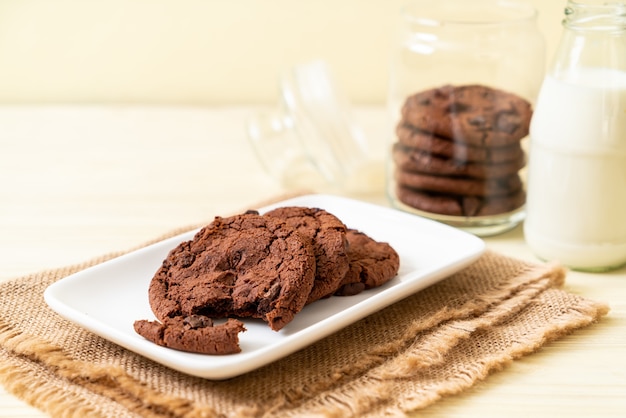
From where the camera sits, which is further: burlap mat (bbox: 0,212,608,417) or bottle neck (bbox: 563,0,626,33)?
bottle neck (bbox: 563,0,626,33)

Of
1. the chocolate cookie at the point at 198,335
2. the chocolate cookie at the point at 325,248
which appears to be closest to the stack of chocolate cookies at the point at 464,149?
the chocolate cookie at the point at 325,248

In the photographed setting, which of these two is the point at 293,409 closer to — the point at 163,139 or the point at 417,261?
the point at 417,261

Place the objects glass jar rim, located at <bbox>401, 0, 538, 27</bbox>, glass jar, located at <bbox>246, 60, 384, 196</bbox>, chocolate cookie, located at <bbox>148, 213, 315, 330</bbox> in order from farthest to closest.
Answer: glass jar, located at <bbox>246, 60, 384, 196</bbox> → glass jar rim, located at <bbox>401, 0, 538, 27</bbox> → chocolate cookie, located at <bbox>148, 213, 315, 330</bbox>

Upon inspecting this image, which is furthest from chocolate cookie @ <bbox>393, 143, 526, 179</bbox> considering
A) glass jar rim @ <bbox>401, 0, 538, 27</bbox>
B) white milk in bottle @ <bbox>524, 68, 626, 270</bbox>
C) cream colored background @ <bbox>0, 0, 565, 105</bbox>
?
cream colored background @ <bbox>0, 0, 565, 105</bbox>

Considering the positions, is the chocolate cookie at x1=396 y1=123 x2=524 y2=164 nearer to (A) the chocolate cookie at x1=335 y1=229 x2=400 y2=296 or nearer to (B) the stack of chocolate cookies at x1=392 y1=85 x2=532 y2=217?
(B) the stack of chocolate cookies at x1=392 y1=85 x2=532 y2=217

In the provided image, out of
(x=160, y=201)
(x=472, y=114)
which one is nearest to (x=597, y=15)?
(x=472, y=114)

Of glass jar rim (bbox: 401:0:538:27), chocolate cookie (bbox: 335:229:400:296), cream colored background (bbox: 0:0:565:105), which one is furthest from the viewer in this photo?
cream colored background (bbox: 0:0:565:105)

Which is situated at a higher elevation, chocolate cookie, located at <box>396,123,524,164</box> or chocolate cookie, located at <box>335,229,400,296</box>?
chocolate cookie, located at <box>396,123,524,164</box>
